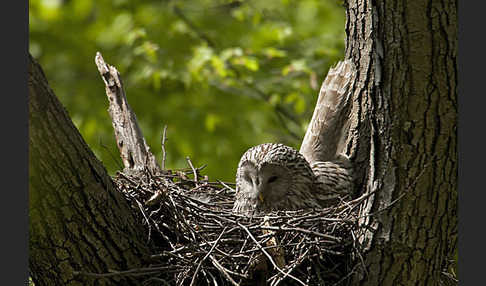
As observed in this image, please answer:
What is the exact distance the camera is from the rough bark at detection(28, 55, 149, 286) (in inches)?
105

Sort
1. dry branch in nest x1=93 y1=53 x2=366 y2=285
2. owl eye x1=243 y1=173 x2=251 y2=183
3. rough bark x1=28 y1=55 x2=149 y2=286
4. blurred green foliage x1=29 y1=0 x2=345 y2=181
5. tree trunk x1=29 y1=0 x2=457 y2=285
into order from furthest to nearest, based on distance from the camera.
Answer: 1. blurred green foliage x1=29 y1=0 x2=345 y2=181
2. owl eye x1=243 y1=173 x2=251 y2=183
3. dry branch in nest x1=93 y1=53 x2=366 y2=285
4. tree trunk x1=29 y1=0 x2=457 y2=285
5. rough bark x1=28 y1=55 x2=149 y2=286

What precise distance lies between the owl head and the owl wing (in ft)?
1.08

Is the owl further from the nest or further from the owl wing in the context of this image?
the nest

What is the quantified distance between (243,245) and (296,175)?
97cm

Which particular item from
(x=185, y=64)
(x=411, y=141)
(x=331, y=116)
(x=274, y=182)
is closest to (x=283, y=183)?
(x=274, y=182)

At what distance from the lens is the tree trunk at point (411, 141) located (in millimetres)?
2834

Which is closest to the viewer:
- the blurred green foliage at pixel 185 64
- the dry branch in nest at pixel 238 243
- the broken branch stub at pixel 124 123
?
A: the dry branch in nest at pixel 238 243

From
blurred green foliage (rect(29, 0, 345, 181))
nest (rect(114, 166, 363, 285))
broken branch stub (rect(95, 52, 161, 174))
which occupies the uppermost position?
blurred green foliage (rect(29, 0, 345, 181))

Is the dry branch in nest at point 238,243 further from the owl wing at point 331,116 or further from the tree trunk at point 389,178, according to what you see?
the owl wing at point 331,116

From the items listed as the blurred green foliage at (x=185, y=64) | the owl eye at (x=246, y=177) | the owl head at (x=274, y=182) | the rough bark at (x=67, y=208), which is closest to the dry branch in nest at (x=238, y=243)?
the rough bark at (x=67, y=208)

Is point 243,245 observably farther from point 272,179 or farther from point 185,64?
point 185,64

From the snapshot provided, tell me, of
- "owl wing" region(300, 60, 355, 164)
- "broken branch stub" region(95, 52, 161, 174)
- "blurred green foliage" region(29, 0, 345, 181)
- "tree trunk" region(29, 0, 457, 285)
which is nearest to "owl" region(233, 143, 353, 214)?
"owl wing" region(300, 60, 355, 164)

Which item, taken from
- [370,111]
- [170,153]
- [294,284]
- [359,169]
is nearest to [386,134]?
[370,111]

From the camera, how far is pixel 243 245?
3.21 meters
